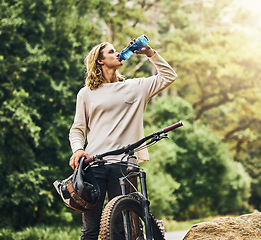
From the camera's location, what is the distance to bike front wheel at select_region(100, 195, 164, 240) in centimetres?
285

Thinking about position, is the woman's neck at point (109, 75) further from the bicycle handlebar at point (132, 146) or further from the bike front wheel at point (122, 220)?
the bike front wheel at point (122, 220)

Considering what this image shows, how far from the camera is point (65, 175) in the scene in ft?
46.8

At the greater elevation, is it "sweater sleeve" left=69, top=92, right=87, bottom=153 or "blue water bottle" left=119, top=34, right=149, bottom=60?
"blue water bottle" left=119, top=34, right=149, bottom=60

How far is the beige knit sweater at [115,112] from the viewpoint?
353 cm

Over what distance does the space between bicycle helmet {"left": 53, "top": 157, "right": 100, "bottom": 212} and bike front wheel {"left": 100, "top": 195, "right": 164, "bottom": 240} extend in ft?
0.76

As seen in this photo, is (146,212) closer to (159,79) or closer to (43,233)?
(159,79)

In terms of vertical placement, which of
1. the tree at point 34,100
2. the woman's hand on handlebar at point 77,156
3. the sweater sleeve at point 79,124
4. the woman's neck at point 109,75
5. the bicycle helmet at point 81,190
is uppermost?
the tree at point 34,100

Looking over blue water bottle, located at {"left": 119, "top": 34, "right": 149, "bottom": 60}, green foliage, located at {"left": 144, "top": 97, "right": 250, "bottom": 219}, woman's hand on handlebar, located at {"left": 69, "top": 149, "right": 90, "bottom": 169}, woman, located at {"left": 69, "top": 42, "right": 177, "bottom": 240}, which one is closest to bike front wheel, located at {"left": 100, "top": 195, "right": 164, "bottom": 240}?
woman, located at {"left": 69, "top": 42, "right": 177, "bottom": 240}

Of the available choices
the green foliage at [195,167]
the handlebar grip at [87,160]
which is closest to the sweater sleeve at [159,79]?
the handlebar grip at [87,160]

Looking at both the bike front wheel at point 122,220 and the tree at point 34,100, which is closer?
the bike front wheel at point 122,220

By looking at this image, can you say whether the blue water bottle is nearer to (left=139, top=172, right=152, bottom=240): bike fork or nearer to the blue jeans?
the blue jeans

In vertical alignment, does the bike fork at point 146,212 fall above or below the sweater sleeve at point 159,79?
below

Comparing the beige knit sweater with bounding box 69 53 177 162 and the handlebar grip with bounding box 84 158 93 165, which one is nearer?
the handlebar grip with bounding box 84 158 93 165

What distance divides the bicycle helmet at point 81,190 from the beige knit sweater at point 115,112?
10.8 inches
